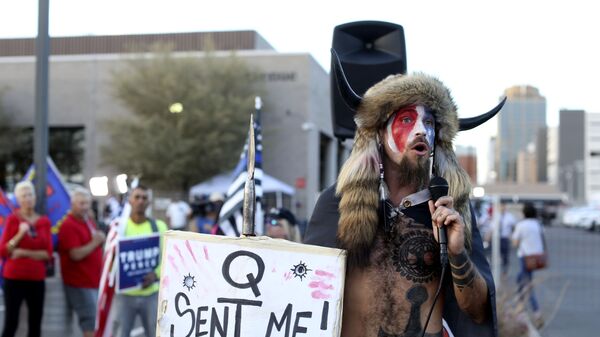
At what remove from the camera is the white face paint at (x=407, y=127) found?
3281 mm

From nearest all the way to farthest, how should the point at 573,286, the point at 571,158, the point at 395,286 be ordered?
the point at 395,286 < the point at 573,286 < the point at 571,158

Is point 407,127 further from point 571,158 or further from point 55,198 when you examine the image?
point 571,158

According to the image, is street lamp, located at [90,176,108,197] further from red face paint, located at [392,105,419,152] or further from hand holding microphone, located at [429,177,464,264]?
hand holding microphone, located at [429,177,464,264]

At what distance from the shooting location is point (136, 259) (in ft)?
25.0

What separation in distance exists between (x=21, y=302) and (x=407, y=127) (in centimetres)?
576

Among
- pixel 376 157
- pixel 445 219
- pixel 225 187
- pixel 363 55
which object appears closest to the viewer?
pixel 445 219

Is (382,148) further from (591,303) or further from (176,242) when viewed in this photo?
(591,303)

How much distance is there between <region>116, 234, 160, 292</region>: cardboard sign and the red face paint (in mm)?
4678

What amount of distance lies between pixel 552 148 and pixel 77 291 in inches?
5836

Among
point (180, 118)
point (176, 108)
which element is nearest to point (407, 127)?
point (176, 108)

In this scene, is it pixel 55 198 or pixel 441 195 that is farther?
pixel 55 198

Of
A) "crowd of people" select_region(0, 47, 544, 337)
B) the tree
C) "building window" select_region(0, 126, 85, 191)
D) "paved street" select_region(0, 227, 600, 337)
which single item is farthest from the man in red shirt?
"building window" select_region(0, 126, 85, 191)

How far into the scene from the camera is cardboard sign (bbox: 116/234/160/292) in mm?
7473

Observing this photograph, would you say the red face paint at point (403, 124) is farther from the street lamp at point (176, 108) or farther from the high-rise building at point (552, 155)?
the high-rise building at point (552, 155)
